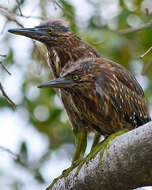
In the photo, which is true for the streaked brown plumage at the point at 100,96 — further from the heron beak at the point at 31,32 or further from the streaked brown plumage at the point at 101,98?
the heron beak at the point at 31,32

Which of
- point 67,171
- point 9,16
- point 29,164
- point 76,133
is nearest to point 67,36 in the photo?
point 9,16

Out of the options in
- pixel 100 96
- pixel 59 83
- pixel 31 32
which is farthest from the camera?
pixel 31 32

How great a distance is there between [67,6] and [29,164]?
245 centimetres

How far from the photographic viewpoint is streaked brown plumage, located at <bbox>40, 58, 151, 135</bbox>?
10.9ft

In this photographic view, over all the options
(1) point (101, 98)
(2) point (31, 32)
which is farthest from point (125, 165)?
(2) point (31, 32)

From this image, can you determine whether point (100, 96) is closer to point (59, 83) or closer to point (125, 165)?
point (59, 83)

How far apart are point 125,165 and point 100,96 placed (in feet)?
3.05

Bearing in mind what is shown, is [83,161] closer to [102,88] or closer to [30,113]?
[102,88]

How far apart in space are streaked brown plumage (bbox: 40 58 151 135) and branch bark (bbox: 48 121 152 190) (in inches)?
25.2

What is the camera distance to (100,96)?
10.9ft

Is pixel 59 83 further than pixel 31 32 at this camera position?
No

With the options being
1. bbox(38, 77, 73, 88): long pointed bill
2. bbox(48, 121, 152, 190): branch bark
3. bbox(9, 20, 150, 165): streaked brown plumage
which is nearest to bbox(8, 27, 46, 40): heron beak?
bbox(9, 20, 150, 165): streaked brown plumage

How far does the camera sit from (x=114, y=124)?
134 inches

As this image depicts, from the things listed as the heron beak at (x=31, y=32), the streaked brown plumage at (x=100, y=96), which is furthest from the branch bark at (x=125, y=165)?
the heron beak at (x=31, y=32)
